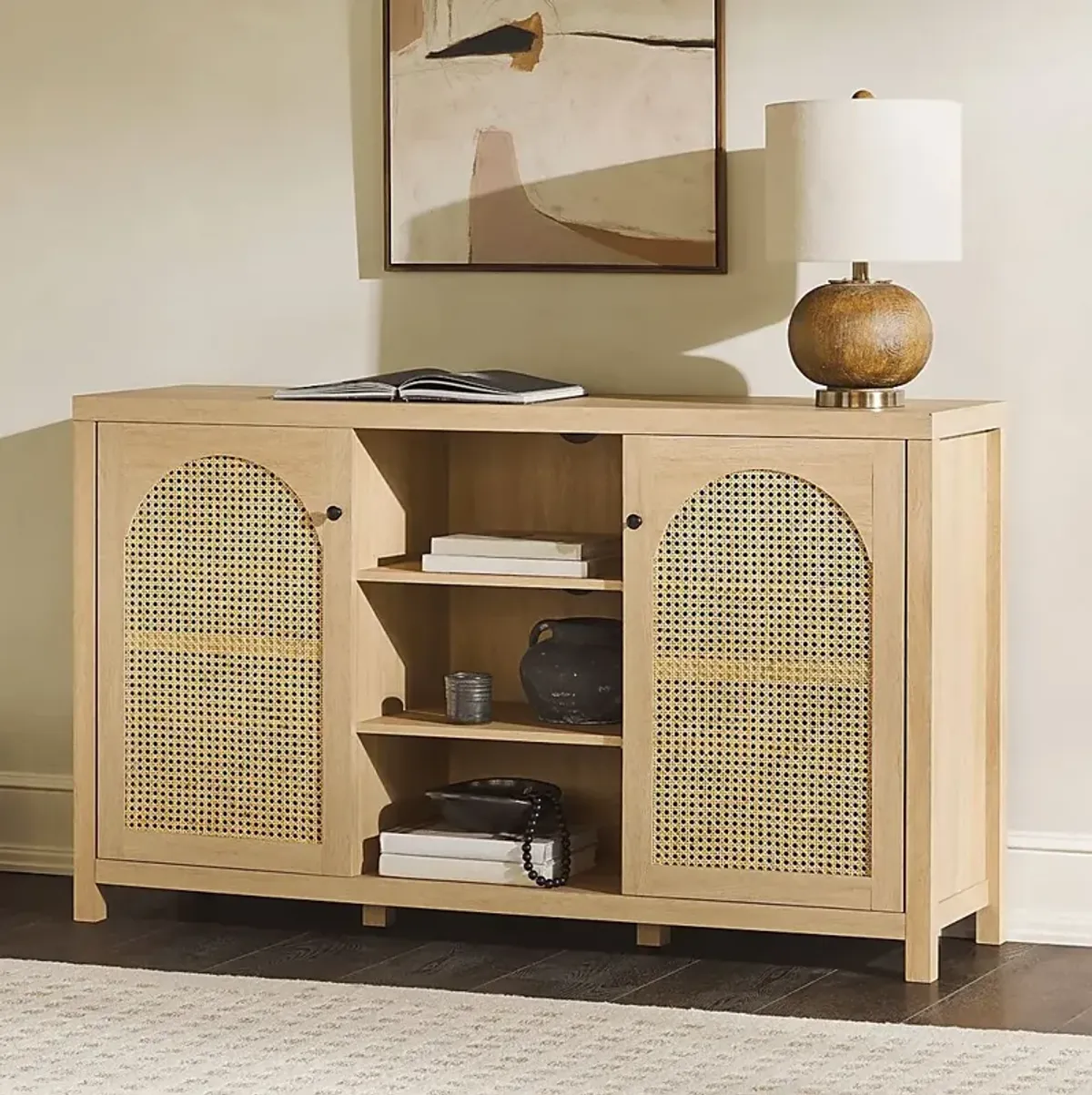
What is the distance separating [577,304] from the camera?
3996 millimetres

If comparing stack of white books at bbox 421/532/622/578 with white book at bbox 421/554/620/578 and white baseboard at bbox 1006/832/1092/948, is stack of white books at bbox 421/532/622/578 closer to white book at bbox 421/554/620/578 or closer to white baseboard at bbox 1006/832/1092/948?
white book at bbox 421/554/620/578

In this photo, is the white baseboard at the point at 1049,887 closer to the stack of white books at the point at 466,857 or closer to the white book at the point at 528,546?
the stack of white books at the point at 466,857

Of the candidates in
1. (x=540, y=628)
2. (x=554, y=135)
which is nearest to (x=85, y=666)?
(x=540, y=628)

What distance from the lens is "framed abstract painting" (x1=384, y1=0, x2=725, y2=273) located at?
3.88 meters

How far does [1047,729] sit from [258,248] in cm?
172

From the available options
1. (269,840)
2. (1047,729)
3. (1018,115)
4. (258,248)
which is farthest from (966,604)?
(258,248)

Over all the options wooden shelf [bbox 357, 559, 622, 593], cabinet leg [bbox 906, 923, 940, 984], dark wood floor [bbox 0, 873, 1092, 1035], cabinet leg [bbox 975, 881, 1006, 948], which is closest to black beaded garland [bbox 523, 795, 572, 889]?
dark wood floor [bbox 0, 873, 1092, 1035]

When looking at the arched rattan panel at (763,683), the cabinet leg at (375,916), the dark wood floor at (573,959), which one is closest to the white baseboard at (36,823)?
the dark wood floor at (573,959)

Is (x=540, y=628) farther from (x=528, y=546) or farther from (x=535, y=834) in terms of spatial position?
(x=535, y=834)

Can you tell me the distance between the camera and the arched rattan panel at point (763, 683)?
3445 millimetres

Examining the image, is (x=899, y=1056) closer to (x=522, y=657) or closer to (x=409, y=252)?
(x=522, y=657)

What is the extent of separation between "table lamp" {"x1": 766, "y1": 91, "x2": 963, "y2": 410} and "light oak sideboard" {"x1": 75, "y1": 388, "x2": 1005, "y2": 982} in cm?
11

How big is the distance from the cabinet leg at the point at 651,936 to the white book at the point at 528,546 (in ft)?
2.05

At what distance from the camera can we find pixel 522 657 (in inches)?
150
